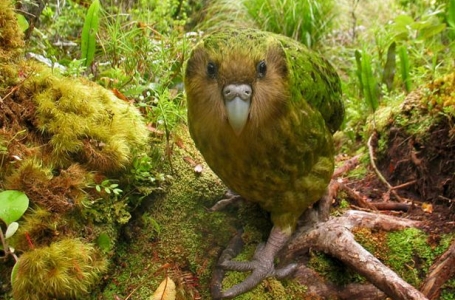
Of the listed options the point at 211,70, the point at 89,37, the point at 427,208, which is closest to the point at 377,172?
the point at 427,208

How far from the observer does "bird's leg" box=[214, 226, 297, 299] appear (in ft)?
7.77

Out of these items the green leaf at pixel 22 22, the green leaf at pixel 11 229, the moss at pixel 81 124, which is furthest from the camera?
the green leaf at pixel 22 22

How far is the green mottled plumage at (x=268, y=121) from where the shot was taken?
6.45 ft

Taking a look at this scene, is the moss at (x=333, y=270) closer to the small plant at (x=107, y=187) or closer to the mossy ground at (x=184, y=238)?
the mossy ground at (x=184, y=238)

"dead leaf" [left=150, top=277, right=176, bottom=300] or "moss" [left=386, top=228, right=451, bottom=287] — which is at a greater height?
"moss" [left=386, top=228, right=451, bottom=287]

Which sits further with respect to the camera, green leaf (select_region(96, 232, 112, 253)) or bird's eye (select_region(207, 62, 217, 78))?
green leaf (select_region(96, 232, 112, 253))

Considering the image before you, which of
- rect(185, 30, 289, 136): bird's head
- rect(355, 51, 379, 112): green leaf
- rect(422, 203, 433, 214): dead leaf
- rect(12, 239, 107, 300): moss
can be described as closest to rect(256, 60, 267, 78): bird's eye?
rect(185, 30, 289, 136): bird's head

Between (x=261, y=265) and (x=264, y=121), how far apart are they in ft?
2.57

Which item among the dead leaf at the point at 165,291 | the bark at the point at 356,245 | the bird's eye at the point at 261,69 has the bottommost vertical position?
the dead leaf at the point at 165,291

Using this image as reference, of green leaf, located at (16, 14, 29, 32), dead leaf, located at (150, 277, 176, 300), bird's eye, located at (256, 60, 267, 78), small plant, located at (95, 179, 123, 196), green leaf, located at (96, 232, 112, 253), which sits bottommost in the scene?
dead leaf, located at (150, 277, 176, 300)

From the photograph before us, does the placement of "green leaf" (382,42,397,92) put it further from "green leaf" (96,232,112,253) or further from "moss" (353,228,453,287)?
"green leaf" (96,232,112,253)

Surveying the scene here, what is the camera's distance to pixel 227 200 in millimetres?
2678

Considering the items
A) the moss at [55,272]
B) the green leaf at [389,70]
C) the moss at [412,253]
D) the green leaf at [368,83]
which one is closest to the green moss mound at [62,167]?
the moss at [55,272]

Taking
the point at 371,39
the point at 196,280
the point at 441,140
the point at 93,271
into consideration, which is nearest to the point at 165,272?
the point at 196,280
